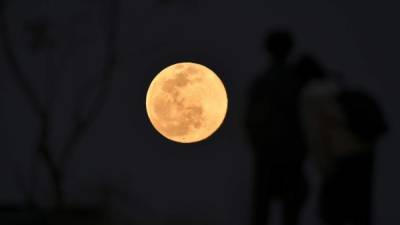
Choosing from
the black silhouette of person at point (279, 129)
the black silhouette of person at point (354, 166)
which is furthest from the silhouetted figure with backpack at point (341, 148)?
the black silhouette of person at point (279, 129)

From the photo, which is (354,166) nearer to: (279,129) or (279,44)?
(279,129)

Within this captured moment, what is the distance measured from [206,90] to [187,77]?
21 centimetres

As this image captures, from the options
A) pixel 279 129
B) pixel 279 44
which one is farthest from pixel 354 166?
pixel 279 44

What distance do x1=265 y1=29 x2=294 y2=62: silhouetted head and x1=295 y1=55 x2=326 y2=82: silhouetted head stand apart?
0.59 feet

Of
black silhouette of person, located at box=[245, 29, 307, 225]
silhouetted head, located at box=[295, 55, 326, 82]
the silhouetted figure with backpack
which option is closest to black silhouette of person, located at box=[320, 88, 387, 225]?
the silhouetted figure with backpack

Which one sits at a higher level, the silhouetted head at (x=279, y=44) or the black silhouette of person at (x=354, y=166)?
the silhouetted head at (x=279, y=44)

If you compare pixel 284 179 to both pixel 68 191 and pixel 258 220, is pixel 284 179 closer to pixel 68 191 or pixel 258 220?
pixel 258 220

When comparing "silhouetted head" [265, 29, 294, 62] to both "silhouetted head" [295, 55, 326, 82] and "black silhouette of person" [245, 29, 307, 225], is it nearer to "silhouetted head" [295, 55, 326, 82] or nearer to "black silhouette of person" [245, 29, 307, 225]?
"black silhouette of person" [245, 29, 307, 225]

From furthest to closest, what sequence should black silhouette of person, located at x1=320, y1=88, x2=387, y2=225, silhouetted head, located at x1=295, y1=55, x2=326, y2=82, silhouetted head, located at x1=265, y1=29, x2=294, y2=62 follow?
silhouetted head, located at x1=265, y1=29, x2=294, y2=62
silhouetted head, located at x1=295, y1=55, x2=326, y2=82
black silhouette of person, located at x1=320, y1=88, x2=387, y2=225

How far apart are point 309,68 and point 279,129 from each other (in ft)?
1.38

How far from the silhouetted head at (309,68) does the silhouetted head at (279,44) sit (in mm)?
181

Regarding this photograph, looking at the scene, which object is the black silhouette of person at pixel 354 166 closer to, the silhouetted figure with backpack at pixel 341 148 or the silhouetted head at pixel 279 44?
the silhouetted figure with backpack at pixel 341 148

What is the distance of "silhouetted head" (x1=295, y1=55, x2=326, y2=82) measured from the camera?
11.2 ft

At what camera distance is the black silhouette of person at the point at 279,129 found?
3.61m
